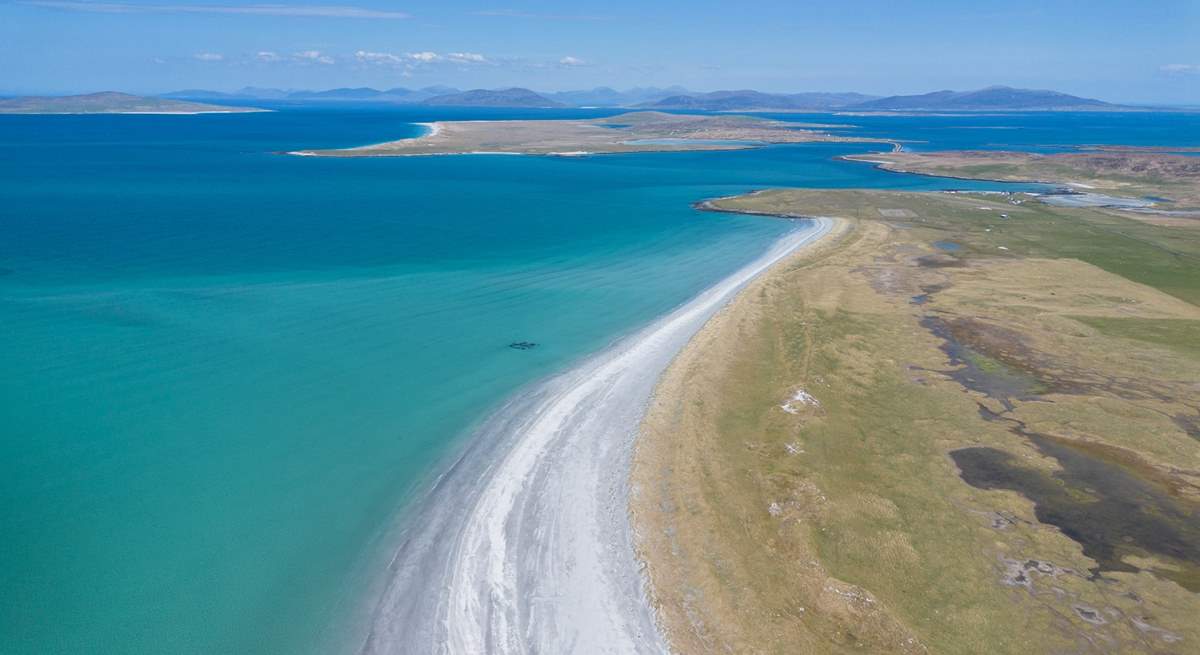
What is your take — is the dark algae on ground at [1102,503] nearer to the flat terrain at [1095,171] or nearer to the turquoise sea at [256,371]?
the turquoise sea at [256,371]

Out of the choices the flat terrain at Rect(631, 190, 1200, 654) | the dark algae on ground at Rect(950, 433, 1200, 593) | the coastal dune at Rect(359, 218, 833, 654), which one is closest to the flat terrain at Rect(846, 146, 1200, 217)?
the flat terrain at Rect(631, 190, 1200, 654)

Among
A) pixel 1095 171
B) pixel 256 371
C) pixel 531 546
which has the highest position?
pixel 1095 171

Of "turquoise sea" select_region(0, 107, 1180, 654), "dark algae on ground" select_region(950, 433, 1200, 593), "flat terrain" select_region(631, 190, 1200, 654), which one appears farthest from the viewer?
"dark algae on ground" select_region(950, 433, 1200, 593)

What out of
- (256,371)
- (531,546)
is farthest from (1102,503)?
(256,371)

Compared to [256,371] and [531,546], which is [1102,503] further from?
[256,371]

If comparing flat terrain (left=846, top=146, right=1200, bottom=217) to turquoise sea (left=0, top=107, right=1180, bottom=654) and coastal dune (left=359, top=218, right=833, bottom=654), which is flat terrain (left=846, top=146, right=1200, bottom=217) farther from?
coastal dune (left=359, top=218, right=833, bottom=654)

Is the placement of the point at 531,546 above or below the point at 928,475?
below
